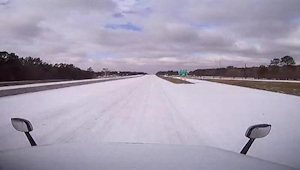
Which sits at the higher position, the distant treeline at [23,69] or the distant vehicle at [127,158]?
the distant treeline at [23,69]

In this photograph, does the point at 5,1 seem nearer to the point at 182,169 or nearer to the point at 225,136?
the point at 182,169

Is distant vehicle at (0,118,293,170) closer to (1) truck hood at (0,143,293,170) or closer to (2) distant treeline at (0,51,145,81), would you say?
(1) truck hood at (0,143,293,170)

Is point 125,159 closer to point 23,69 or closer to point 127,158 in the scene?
point 127,158

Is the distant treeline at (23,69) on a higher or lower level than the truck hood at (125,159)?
higher

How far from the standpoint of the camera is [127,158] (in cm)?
286

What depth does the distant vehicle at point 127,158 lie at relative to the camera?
2631 mm

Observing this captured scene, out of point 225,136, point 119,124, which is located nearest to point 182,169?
point 225,136

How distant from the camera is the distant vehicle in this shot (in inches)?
104

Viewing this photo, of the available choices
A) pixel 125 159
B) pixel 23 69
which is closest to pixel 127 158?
pixel 125 159

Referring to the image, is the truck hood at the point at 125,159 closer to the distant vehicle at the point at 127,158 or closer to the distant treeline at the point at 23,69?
the distant vehicle at the point at 127,158

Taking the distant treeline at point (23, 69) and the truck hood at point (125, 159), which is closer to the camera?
the truck hood at point (125, 159)

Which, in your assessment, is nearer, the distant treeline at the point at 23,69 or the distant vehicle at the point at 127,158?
the distant vehicle at the point at 127,158

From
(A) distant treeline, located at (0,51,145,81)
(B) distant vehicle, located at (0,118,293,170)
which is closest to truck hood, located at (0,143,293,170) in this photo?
(B) distant vehicle, located at (0,118,293,170)

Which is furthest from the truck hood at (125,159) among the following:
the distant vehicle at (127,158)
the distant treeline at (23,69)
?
the distant treeline at (23,69)
